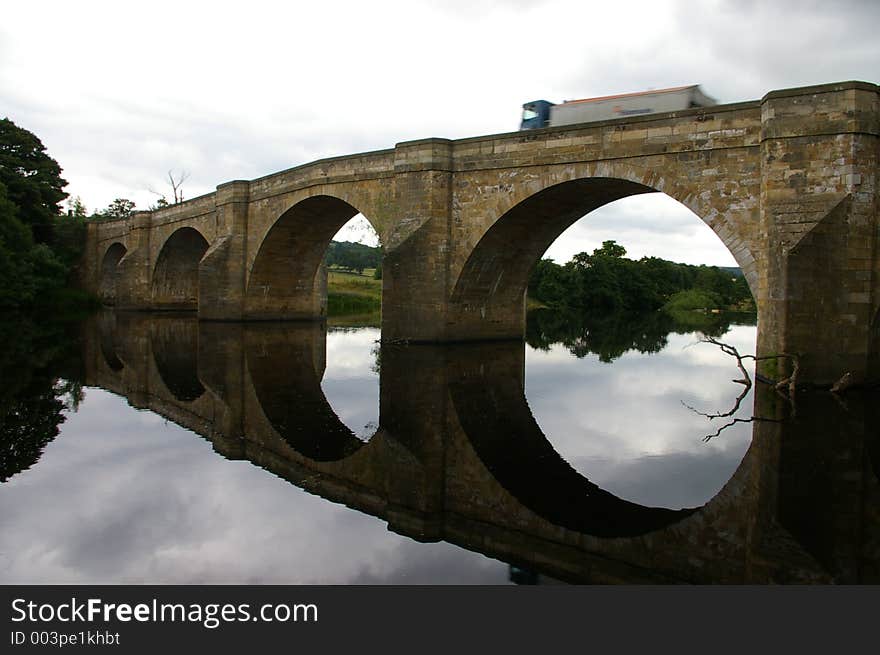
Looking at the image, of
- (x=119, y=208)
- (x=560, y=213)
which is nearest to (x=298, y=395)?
(x=560, y=213)

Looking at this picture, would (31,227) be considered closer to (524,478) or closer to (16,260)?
(16,260)

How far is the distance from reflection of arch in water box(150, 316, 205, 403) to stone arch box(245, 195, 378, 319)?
2826 mm

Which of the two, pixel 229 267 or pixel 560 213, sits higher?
pixel 560 213

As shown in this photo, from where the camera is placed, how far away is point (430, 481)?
22.2 feet

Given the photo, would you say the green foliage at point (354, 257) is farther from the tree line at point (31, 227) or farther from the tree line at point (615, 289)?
the tree line at point (31, 227)

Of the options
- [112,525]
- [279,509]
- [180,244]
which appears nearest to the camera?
[112,525]

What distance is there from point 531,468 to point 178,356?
11.8 m

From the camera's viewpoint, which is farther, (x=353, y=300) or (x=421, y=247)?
(x=353, y=300)

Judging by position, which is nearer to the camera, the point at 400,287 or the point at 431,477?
the point at 431,477

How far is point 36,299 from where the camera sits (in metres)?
33.0
